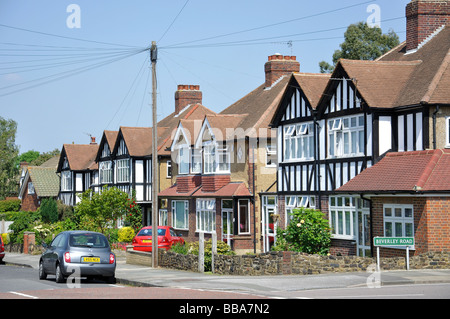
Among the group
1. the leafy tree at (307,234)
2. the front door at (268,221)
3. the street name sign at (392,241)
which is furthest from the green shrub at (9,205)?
the street name sign at (392,241)

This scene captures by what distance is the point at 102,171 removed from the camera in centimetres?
5647

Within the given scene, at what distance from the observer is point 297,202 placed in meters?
32.4

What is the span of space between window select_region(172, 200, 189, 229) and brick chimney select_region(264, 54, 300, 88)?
8691mm

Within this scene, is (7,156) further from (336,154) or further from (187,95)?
(336,154)

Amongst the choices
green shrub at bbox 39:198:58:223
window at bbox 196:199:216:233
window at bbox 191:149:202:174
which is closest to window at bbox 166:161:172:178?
window at bbox 191:149:202:174

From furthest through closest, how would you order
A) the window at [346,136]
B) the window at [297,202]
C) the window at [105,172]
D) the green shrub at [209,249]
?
the window at [105,172] → the window at [297,202] → the window at [346,136] → the green shrub at [209,249]

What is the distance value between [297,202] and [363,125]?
20.0ft

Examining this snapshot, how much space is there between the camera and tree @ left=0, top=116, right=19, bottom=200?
82.2 meters

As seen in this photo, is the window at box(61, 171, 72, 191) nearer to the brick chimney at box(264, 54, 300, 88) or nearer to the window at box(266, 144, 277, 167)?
the brick chimney at box(264, 54, 300, 88)

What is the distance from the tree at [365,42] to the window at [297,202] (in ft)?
84.2

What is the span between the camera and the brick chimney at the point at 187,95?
53125 millimetres

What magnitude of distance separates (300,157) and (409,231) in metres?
8.99

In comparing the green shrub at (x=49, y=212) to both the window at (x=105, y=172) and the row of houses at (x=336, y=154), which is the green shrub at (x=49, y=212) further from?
the row of houses at (x=336, y=154)
